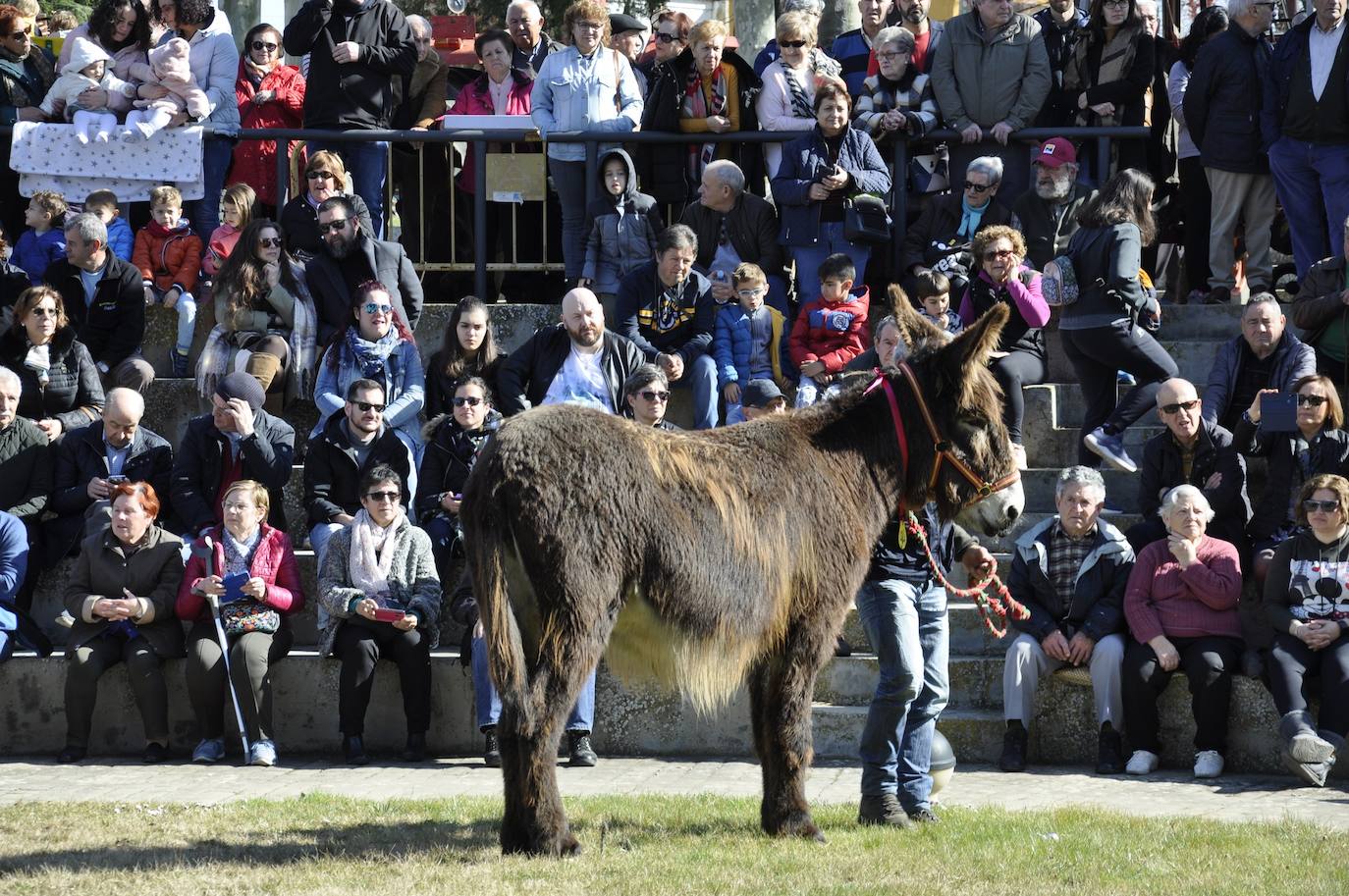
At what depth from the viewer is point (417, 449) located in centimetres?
1122

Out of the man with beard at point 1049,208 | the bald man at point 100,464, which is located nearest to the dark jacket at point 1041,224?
the man with beard at point 1049,208

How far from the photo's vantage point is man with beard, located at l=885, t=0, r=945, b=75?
43.4ft

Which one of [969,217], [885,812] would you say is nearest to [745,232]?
[969,217]

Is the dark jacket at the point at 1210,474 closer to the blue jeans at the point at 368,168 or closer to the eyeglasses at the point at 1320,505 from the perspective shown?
the eyeglasses at the point at 1320,505

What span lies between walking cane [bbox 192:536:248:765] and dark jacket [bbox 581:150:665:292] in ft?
13.2

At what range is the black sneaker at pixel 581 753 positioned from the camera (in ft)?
30.2

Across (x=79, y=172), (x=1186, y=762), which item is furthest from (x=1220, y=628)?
(x=79, y=172)

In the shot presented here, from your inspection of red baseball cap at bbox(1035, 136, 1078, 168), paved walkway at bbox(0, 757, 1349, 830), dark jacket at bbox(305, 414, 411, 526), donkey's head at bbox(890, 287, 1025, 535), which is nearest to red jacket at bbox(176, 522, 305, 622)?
dark jacket at bbox(305, 414, 411, 526)

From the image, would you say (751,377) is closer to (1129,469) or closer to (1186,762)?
(1129,469)

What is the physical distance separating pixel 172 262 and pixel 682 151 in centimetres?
408

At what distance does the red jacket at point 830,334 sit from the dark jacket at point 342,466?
287 cm

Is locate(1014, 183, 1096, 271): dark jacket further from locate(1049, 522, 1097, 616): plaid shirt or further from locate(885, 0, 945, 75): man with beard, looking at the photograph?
locate(1049, 522, 1097, 616): plaid shirt

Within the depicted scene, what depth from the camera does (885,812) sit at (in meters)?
7.35

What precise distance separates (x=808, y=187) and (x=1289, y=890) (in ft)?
23.4
